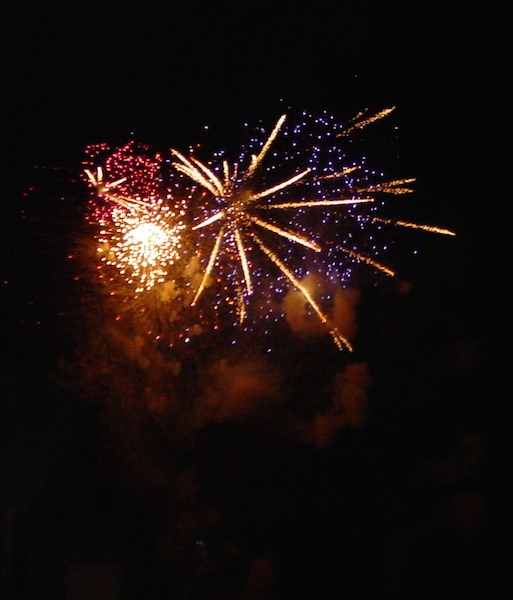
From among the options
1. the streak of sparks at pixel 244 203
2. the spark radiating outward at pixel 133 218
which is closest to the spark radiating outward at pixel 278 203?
the streak of sparks at pixel 244 203

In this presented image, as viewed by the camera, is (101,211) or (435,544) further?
(435,544)

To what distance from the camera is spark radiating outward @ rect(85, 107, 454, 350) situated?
5.31 meters

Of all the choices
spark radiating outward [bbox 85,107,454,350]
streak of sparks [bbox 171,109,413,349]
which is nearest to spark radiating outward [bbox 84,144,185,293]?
spark radiating outward [bbox 85,107,454,350]

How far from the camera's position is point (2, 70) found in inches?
208

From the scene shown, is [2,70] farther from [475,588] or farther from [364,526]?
[475,588]

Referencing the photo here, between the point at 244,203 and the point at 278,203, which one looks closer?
the point at 244,203

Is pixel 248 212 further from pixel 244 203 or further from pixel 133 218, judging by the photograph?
pixel 133 218

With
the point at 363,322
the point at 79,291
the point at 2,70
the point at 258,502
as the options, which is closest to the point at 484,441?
the point at 363,322

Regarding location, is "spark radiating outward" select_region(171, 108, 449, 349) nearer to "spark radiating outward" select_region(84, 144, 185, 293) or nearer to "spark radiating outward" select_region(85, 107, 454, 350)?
"spark radiating outward" select_region(85, 107, 454, 350)

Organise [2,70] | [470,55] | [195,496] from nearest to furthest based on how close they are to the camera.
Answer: [2,70] < [195,496] < [470,55]

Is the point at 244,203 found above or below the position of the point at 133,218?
below

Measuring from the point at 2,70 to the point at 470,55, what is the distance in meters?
3.71

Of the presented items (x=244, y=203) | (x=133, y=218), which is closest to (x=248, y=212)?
(x=244, y=203)

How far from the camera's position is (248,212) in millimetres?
5324
